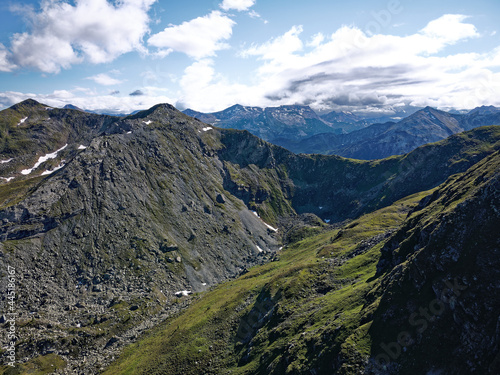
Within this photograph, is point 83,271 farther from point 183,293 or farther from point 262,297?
point 262,297

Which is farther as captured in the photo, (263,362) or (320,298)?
(320,298)

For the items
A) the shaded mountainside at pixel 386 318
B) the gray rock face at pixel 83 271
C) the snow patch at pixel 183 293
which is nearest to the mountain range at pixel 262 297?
the shaded mountainside at pixel 386 318

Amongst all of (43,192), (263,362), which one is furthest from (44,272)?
(263,362)

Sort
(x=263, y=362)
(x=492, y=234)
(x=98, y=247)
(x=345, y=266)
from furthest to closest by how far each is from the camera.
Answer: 1. (x=98, y=247)
2. (x=345, y=266)
3. (x=263, y=362)
4. (x=492, y=234)

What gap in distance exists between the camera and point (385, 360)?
46.0 metres

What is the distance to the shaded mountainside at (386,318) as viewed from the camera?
42188mm

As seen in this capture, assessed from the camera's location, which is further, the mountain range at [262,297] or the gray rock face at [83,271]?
the gray rock face at [83,271]

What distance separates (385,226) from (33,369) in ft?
574

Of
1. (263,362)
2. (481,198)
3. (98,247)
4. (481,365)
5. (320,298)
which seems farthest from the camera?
(98,247)

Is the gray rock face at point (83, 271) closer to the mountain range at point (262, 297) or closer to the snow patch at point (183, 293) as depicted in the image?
the mountain range at point (262, 297)

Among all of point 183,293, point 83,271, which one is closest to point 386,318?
point 183,293

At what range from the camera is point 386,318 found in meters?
51.5

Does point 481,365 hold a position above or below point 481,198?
below

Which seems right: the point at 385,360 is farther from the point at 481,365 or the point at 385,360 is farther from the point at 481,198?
the point at 481,198
